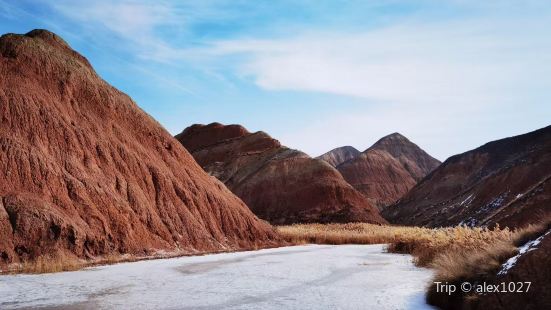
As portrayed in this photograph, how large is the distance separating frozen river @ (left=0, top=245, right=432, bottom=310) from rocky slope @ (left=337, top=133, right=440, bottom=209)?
345 ft

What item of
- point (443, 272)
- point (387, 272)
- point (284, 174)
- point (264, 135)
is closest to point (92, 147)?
point (387, 272)

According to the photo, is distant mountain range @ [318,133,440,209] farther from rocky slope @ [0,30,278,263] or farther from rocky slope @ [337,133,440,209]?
rocky slope @ [0,30,278,263]

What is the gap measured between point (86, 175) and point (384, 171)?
117 meters

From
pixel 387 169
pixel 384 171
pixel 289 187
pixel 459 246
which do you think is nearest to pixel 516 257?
pixel 459 246

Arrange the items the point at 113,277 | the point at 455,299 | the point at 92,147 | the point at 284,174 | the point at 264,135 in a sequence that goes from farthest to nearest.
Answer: the point at 264,135 → the point at 284,174 → the point at 92,147 → the point at 113,277 → the point at 455,299

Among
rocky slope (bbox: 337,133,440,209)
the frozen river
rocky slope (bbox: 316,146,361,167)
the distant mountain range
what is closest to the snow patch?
the frozen river

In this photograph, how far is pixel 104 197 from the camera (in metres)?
23.9

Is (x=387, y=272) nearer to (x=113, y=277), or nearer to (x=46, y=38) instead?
(x=113, y=277)

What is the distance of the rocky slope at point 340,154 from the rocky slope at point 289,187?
295 feet

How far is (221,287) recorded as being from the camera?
553 inches

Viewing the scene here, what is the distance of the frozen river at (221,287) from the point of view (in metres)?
11.4

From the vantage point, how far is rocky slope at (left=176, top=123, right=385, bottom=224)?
70.3 m

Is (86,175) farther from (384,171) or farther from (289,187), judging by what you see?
(384,171)

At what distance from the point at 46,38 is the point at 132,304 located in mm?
23712
